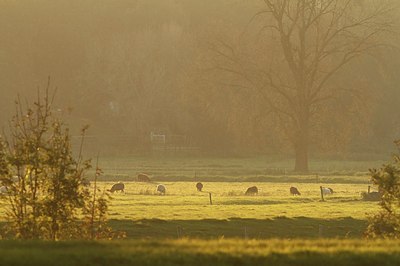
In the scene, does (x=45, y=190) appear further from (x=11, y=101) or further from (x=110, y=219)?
(x=11, y=101)

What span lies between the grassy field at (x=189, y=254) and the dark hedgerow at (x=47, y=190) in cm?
427

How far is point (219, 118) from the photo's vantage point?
118438mm

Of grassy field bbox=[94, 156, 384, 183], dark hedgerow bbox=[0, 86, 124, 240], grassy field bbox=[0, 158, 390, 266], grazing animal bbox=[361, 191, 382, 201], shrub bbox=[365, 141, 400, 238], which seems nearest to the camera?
grassy field bbox=[0, 158, 390, 266]

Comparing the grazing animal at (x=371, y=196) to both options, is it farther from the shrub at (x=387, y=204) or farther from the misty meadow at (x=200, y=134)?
the shrub at (x=387, y=204)

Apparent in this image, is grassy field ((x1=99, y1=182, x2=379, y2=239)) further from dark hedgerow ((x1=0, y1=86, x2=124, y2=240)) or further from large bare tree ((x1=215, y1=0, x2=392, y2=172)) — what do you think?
large bare tree ((x1=215, y1=0, x2=392, y2=172))

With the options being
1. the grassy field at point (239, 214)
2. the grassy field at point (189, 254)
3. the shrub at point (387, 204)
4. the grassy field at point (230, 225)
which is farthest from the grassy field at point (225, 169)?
the grassy field at point (189, 254)

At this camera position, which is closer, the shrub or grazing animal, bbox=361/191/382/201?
the shrub

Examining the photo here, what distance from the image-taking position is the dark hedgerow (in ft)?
87.6

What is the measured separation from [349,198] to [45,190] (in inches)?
1396

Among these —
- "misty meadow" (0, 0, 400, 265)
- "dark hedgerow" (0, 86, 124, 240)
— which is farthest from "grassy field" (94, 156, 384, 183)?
"dark hedgerow" (0, 86, 124, 240)

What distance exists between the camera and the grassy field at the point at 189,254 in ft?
66.6

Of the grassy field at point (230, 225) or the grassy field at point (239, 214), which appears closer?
the grassy field at point (230, 225)

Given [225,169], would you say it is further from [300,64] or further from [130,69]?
[130,69]

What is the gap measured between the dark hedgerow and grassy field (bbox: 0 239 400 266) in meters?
4.27
